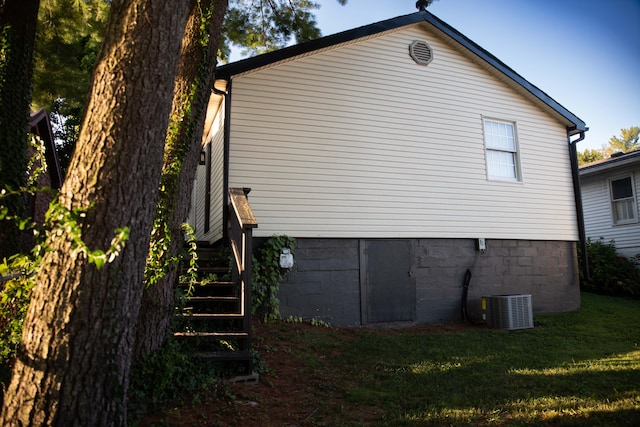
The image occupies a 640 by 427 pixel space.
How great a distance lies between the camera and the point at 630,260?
1291 cm

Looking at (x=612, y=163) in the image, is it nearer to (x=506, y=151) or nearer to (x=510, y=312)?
(x=506, y=151)

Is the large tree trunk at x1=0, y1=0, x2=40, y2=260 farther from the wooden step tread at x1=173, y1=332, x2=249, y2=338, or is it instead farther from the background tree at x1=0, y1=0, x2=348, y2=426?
the background tree at x1=0, y1=0, x2=348, y2=426

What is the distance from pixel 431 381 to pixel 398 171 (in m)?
A: 4.68

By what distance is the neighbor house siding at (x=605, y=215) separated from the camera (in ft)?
43.7

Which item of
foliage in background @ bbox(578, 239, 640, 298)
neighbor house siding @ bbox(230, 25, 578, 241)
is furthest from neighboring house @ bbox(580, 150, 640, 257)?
neighbor house siding @ bbox(230, 25, 578, 241)

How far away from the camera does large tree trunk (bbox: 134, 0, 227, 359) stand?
13.1 ft

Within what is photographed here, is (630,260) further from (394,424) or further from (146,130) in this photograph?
(146,130)

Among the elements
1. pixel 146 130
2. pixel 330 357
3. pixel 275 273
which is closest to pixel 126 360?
pixel 146 130

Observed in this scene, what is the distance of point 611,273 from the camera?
12.5 metres

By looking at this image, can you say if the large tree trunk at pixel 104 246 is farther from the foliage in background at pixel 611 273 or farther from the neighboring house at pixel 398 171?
the foliage in background at pixel 611 273

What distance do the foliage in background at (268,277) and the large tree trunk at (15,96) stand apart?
3430 mm

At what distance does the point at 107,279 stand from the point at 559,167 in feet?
34.0

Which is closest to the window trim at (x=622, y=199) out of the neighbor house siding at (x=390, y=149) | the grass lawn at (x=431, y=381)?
the neighbor house siding at (x=390, y=149)

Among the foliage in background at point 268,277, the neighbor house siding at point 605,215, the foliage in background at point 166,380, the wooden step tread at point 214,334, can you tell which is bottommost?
the foliage in background at point 166,380
